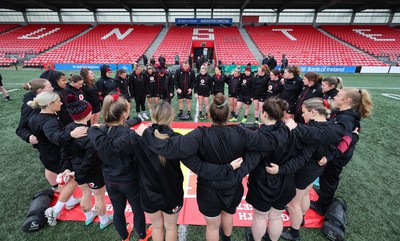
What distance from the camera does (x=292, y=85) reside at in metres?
5.00

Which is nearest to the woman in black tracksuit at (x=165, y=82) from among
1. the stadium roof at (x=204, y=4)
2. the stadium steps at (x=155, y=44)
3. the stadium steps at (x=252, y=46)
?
the stadium steps at (x=155, y=44)

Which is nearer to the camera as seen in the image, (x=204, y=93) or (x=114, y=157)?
(x=114, y=157)

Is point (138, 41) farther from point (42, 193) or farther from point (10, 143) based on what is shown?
point (42, 193)

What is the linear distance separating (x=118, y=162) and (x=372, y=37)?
33486 millimetres

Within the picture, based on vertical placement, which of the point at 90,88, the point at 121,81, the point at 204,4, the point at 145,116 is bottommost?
the point at 145,116

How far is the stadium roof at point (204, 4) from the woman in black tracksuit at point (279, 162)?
23597mm

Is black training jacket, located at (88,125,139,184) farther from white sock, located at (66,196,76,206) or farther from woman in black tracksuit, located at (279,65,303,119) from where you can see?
woman in black tracksuit, located at (279,65,303,119)

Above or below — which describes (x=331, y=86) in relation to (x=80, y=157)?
above

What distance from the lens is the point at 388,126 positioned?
21.5 feet

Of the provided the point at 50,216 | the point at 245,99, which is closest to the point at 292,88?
the point at 245,99

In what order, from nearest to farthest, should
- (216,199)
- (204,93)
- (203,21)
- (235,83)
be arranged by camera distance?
(216,199), (235,83), (204,93), (203,21)

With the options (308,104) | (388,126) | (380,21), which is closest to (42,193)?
(308,104)

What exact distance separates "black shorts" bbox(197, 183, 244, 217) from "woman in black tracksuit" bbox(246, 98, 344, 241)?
288mm

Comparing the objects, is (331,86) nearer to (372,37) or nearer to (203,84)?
(203,84)
